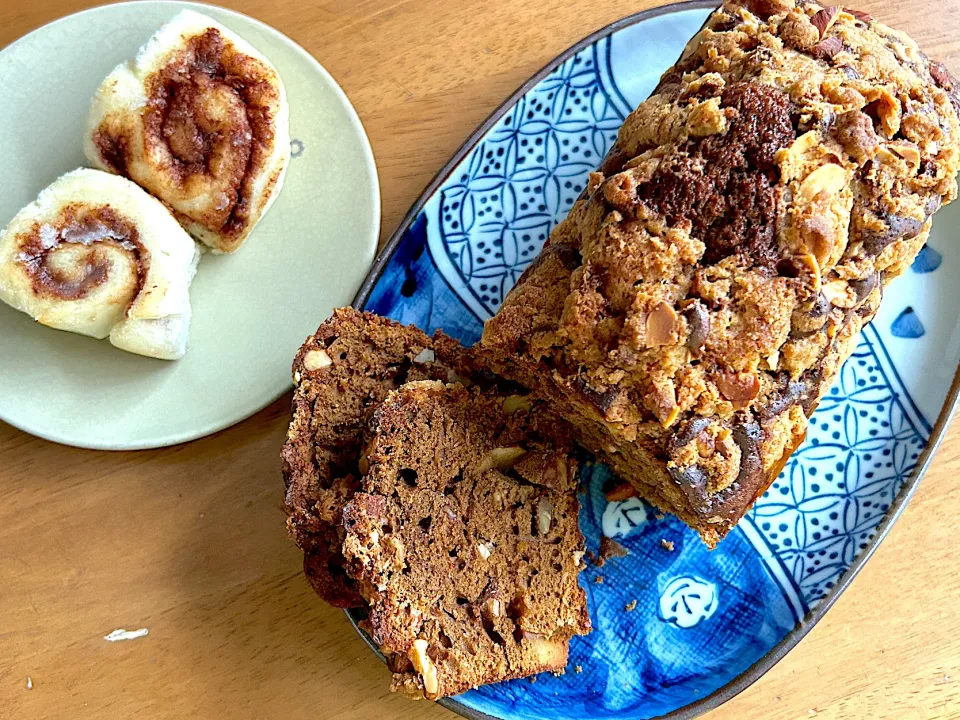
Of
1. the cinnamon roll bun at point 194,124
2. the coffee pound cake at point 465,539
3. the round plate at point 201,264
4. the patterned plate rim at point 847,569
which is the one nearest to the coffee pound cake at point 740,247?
the coffee pound cake at point 465,539

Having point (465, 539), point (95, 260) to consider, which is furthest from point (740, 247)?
point (95, 260)

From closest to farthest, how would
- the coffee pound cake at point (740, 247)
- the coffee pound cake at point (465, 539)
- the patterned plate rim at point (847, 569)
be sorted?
the coffee pound cake at point (740, 247), the coffee pound cake at point (465, 539), the patterned plate rim at point (847, 569)

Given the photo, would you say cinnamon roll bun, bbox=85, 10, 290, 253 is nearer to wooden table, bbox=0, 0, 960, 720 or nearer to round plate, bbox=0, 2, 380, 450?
round plate, bbox=0, 2, 380, 450

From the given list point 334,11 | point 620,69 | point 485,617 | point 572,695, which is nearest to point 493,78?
point 620,69

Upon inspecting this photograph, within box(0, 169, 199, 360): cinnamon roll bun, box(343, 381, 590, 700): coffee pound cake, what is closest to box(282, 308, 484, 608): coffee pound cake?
box(343, 381, 590, 700): coffee pound cake

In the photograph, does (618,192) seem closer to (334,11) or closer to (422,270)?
(422,270)

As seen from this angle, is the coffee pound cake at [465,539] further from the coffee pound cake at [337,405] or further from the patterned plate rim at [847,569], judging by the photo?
the patterned plate rim at [847,569]
